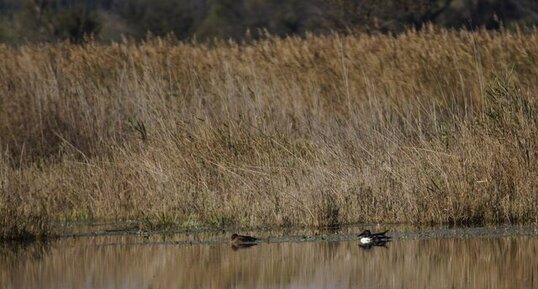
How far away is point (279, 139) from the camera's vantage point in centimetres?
1320

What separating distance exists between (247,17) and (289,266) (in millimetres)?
41720

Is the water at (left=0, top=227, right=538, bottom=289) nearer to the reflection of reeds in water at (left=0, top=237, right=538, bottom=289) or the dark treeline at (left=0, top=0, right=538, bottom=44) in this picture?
the reflection of reeds in water at (left=0, top=237, right=538, bottom=289)

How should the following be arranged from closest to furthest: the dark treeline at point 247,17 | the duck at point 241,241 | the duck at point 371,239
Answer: the duck at point 371,239 < the duck at point 241,241 < the dark treeline at point 247,17

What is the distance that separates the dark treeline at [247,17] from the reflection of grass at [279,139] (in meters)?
13.3

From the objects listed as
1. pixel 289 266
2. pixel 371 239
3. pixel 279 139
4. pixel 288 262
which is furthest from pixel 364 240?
pixel 279 139

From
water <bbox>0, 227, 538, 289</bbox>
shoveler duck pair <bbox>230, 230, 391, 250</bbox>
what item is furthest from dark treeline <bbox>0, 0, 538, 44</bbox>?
shoveler duck pair <bbox>230, 230, 391, 250</bbox>

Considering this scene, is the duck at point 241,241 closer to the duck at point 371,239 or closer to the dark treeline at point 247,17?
the duck at point 371,239

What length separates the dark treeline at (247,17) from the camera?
37.3 meters

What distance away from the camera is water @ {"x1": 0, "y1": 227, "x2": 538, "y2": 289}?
9.23 metres

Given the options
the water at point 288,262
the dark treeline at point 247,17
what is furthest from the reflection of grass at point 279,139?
the dark treeline at point 247,17

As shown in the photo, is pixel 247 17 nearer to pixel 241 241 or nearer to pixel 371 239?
pixel 241 241

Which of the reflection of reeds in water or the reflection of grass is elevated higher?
the reflection of grass

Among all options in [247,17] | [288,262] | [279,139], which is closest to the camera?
[288,262]

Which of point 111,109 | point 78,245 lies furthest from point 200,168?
point 111,109
